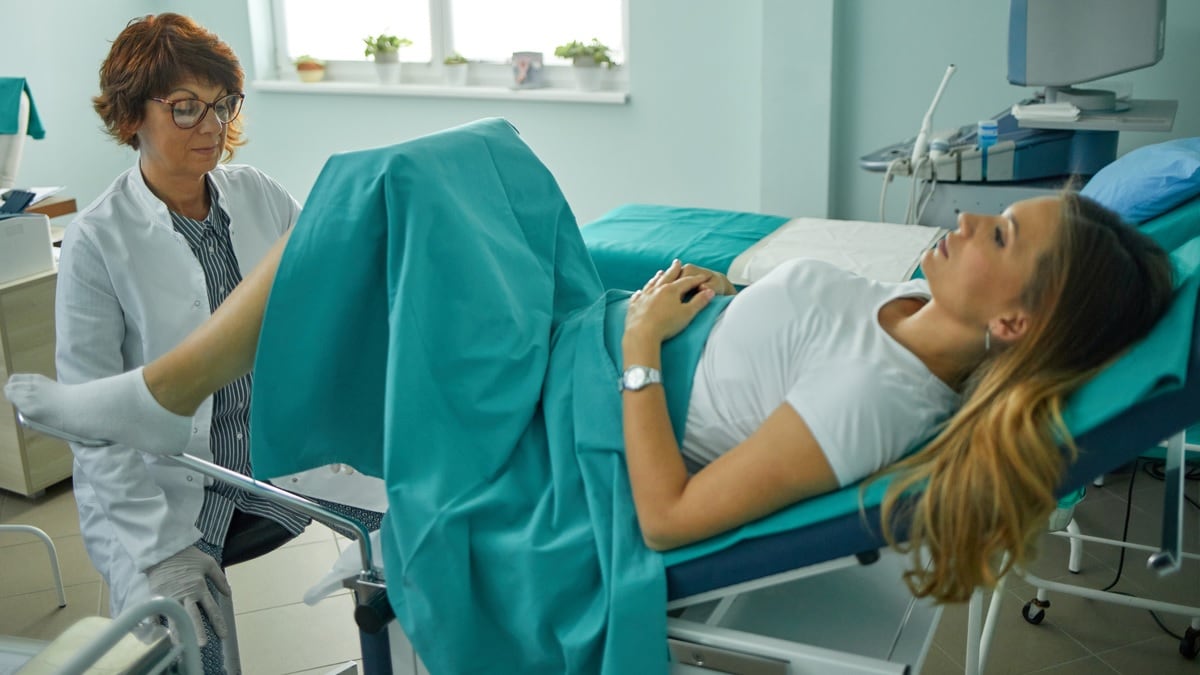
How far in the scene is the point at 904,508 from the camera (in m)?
1.17

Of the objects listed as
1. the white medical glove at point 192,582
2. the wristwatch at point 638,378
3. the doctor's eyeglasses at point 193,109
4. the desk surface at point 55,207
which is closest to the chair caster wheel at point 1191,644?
the wristwatch at point 638,378

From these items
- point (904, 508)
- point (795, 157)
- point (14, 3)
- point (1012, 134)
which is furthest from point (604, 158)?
point (904, 508)

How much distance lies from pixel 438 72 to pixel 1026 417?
3816mm

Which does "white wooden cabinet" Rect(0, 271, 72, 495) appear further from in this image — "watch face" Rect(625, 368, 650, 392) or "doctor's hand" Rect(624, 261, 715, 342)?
"watch face" Rect(625, 368, 650, 392)

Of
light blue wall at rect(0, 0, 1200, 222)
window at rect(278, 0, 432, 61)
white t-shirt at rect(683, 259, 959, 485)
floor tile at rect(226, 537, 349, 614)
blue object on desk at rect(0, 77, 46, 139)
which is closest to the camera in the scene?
white t-shirt at rect(683, 259, 959, 485)

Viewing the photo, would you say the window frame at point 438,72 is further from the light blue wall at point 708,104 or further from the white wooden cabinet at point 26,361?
the white wooden cabinet at point 26,361

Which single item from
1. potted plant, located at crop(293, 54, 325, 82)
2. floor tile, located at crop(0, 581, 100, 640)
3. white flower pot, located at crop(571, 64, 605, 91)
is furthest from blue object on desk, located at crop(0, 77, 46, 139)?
white flower pot, located at crop(571, 64, 605, 91)

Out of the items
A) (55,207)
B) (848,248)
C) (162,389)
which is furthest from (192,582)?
(55,207)

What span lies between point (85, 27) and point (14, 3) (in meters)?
0.33

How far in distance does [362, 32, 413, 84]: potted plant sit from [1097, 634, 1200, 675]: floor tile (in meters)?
3.54

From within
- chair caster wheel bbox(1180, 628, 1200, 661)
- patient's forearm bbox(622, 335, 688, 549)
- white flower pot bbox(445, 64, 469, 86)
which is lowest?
chair caster wheel bbox(1180, 628, 1200, 661)

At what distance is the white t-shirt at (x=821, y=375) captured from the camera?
1253mm

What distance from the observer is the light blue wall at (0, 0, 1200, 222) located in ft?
11.3

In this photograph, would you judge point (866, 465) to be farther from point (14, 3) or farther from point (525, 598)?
point (14, 3)
